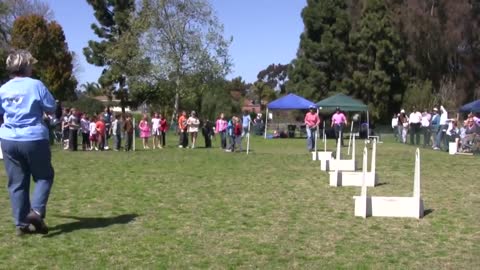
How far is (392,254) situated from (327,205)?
334 centimetres

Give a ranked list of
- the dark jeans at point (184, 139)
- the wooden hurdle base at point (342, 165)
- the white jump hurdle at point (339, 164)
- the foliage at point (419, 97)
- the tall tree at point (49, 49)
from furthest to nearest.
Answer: the tall tree at point (49, 49), the foliage at point (419, 97), the dark jeans at point (184, 139), the wooden hurdle base at point (342, 165), the white jump hurdle at point (339, 164)

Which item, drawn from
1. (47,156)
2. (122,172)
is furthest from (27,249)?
(122,172)

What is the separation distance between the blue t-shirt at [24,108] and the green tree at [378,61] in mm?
50216

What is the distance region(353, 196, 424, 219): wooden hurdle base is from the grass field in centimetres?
15

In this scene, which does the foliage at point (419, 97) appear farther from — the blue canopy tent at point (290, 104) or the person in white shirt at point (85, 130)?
the person in white shirt at point (85, 130)

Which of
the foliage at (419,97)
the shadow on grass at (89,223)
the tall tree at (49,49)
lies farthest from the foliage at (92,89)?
the shadow on grass at (89,223)

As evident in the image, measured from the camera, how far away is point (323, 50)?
5759cm

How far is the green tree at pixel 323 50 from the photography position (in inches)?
2274

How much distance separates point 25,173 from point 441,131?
23264 mm

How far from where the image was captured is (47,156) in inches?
281

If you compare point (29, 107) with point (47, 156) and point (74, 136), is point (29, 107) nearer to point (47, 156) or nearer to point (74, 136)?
point (47, 156)

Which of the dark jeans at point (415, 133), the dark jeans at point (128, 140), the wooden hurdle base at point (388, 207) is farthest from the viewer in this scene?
the dark jeans at point (415, 133)

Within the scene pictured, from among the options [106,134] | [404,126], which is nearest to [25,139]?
[106,134]

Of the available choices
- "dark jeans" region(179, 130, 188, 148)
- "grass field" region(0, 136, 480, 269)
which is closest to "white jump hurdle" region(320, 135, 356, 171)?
"grass field" region(0, 136, 480, 269)
